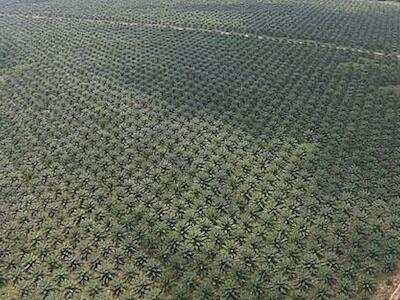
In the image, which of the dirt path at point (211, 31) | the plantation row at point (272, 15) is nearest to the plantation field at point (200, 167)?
the dirt path at point (211, 31)

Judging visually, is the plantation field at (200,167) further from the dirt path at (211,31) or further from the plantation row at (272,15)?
the plantation row at (272,15)

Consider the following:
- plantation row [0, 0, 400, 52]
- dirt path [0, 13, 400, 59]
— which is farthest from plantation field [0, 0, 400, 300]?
plantation row [0, 0, 400, 52]

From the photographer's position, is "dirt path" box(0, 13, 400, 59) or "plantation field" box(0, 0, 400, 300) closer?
"plantation field" box(0, 0, 400, 300)

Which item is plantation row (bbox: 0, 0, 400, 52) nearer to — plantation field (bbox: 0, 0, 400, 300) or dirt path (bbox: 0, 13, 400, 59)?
dirt path (bbox: 0, 13, 400, 59)

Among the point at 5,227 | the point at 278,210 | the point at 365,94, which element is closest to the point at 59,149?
the point at 5,227

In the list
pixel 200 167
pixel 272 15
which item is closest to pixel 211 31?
pixel 272 15

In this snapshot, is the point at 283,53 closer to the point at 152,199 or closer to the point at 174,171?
the point at 174,171

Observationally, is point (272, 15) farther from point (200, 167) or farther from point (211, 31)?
point (200, 167)

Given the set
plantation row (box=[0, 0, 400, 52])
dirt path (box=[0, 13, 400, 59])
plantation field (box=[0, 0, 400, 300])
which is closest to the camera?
plantation field (box=[0, 0, 400, 300])
